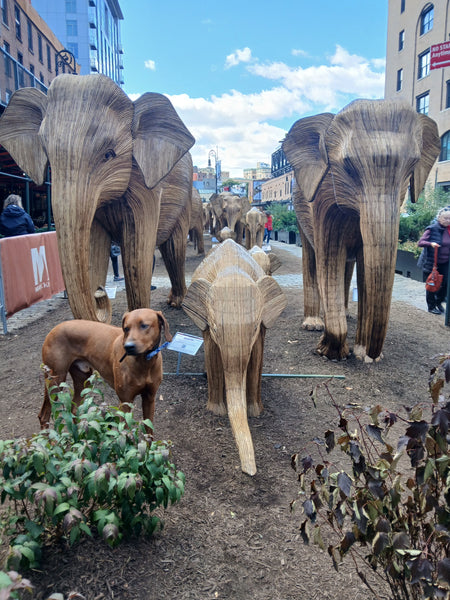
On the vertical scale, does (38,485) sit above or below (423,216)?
below

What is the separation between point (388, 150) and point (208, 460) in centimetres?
301

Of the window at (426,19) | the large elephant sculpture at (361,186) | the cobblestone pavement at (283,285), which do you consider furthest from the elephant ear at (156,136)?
the window at (426,19)

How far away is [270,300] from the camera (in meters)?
3.47

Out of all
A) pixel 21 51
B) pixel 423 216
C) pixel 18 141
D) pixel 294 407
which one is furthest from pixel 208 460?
pixel 21 51

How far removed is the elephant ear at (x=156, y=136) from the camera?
407 centimetres

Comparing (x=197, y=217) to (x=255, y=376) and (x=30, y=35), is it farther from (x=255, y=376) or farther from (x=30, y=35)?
(x=30, y=35)

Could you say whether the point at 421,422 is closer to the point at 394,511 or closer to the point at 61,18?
the point at 394,511

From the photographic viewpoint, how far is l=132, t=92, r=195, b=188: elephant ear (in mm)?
4066

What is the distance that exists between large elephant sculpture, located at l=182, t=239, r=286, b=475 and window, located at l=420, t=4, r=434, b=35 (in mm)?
33727

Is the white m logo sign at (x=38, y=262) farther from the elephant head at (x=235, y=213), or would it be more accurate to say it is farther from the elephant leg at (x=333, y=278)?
the elephant head at (x=235, y=213)

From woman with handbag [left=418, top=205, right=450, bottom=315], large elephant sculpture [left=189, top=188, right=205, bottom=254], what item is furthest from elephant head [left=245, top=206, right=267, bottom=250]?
woman with handbag [left=418, top=205, right=450, bottom=315]

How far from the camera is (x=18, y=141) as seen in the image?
13.9ft

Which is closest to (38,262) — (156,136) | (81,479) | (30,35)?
(156,136)

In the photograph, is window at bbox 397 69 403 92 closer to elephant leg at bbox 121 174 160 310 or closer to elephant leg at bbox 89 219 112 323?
elephant leg at bbox 121 174 160 310
